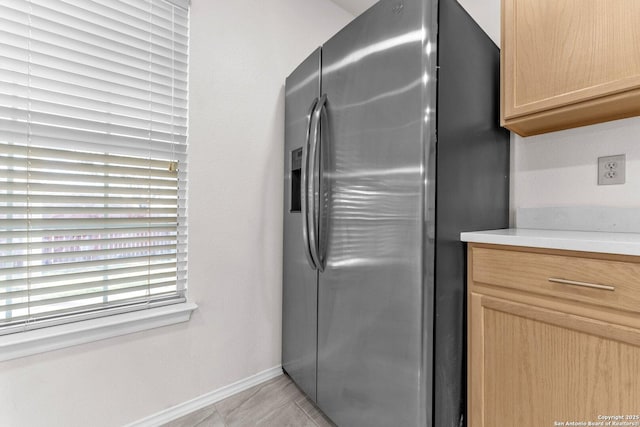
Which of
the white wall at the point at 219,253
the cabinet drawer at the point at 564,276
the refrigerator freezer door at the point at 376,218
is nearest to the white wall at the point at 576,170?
the cabinet drawer at the point at 564,276

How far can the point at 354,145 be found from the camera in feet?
4.00

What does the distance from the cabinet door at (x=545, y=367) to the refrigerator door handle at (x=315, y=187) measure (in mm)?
674

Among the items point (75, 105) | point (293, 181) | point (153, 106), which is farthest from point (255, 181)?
point (75, 105)

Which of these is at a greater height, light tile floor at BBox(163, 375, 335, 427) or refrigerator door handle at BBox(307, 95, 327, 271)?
refrigerator door handle at BBox(307, 95, 327, 271)

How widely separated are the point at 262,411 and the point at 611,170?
6.24ft

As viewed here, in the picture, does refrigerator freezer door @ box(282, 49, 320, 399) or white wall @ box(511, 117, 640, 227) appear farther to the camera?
refrigerator freezer door @ box(282, 49, 320, 399)

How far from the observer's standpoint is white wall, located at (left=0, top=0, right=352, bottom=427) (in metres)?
1.21

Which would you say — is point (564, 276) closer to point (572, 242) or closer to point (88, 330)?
point (572, 242)

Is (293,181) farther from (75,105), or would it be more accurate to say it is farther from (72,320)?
(72,320)

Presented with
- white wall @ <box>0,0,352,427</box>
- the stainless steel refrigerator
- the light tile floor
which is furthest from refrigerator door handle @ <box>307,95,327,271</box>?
the light tile floor

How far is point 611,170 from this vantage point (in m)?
1.17

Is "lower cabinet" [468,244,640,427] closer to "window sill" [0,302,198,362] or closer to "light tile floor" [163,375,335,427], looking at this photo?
"light tile floor" [163,375,335,427]

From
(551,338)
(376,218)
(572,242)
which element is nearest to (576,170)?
(572,242)

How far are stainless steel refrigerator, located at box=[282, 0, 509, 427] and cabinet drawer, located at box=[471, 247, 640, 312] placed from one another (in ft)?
0.35
